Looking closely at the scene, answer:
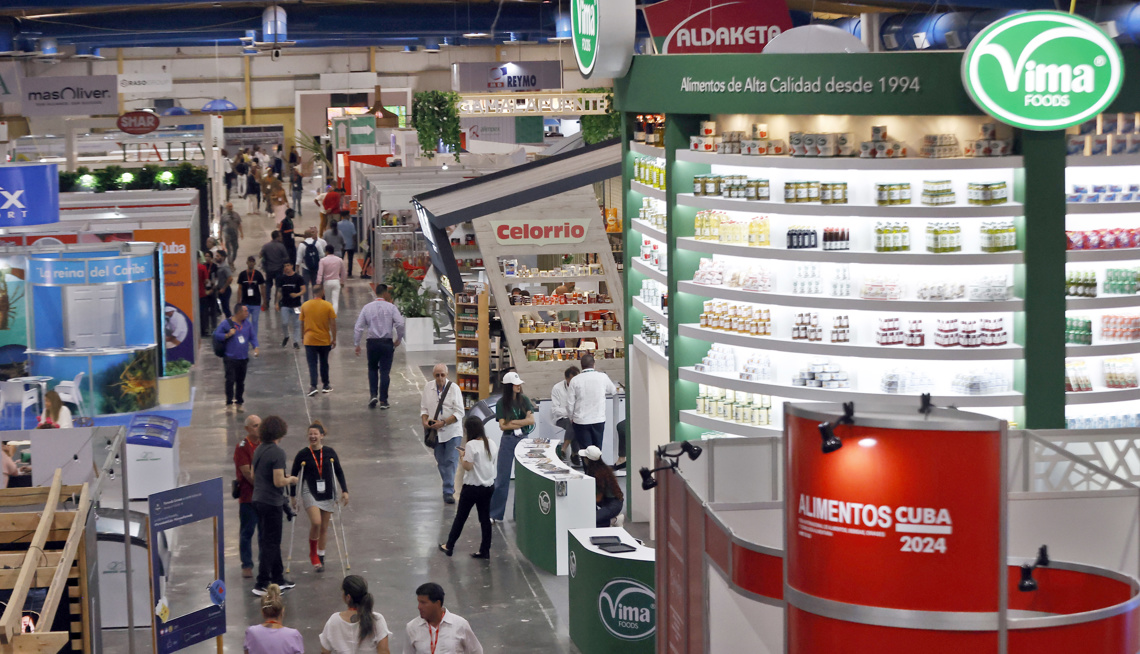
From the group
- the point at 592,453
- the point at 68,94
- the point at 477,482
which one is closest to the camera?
the point at 592,453

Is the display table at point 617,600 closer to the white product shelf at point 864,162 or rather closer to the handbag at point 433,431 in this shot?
the white product shelf at point 864,162

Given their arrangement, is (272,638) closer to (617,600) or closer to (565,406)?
(617,600)

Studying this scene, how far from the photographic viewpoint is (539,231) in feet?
44.9

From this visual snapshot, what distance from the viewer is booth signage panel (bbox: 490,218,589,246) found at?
13.6 metres

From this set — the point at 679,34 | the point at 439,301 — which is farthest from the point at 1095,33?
the point at 439,301

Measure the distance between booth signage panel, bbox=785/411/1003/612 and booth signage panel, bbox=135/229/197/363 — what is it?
12.8m

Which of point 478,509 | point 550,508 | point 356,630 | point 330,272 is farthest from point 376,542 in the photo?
point 330,272

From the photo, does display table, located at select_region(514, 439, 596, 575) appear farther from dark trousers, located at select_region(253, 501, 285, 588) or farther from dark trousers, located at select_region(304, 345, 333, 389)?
dark trousers, located at select_region(304, 345, 333, 389)

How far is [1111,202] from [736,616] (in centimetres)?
433

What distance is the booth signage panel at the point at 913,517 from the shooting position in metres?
3.82

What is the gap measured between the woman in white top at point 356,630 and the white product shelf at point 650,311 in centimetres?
373

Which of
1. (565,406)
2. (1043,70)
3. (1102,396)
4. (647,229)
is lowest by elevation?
(565,406)

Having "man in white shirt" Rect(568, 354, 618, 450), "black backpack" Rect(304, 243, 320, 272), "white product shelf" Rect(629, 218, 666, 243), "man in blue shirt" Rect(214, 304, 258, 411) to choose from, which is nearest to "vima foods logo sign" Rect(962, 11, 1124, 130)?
"white product shelf" Rect(629, 218, 666, 243)

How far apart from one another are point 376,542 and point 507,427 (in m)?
1.36
